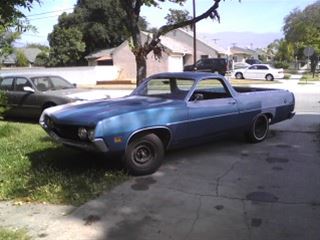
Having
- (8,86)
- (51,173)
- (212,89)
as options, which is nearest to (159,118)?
(51,173)

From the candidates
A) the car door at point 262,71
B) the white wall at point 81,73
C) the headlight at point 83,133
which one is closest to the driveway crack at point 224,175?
the headlight at point 83,133

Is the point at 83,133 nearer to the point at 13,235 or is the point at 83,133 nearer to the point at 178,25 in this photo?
the point at 13,235

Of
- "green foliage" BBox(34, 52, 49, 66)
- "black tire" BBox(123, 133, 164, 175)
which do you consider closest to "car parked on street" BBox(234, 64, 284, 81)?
"green foliage" BBox(34, 52, 49, 66)

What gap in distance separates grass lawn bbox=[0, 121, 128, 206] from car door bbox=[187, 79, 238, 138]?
1.37 m

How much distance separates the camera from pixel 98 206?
559cm

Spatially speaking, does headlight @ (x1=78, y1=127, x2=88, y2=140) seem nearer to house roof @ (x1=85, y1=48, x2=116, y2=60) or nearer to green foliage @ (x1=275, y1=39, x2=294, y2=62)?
house roof @ (x1=85, y1=48, x2=116, y2=60)

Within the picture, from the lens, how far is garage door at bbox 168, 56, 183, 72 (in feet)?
142

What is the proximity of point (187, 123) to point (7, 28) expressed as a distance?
396 centimetres

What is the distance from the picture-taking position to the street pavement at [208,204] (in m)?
4.83

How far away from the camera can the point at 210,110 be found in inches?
306

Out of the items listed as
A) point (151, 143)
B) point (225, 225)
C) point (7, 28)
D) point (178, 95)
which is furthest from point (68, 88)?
point (225, 225)

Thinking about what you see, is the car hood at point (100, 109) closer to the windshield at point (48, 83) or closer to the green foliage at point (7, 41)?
the green foliage at point (7, 41)

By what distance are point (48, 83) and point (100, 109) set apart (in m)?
6.40

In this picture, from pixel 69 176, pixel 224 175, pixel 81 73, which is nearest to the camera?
pixel 69 176
